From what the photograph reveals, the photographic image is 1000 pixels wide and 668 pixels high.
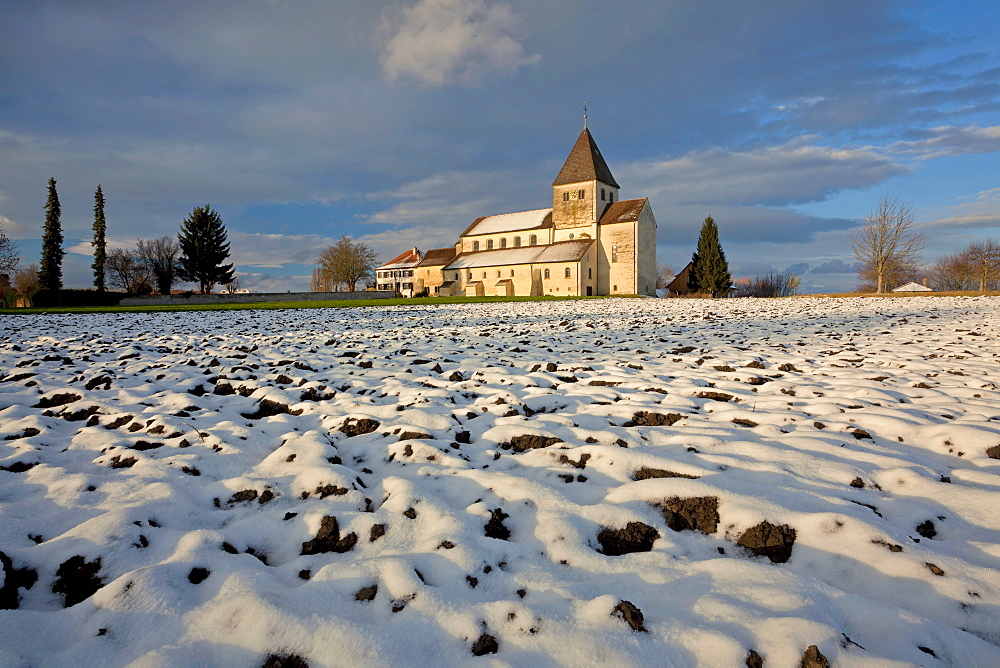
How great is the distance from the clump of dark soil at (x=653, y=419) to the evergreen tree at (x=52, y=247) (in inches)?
2444

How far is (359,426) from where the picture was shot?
3.70 meters

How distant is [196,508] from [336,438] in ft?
3.55

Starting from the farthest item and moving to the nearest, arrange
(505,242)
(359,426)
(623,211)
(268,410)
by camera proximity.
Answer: (505,242) → (623,211) → (268,410) → (359,426)

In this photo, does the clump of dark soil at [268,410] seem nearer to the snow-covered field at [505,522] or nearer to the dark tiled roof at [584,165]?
the snow-covered field at [505,522]

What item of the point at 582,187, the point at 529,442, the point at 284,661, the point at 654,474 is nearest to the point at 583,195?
the point at 582,187

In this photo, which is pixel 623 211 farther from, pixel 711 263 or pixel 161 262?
pixel 161 262

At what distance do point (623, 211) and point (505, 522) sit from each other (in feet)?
173

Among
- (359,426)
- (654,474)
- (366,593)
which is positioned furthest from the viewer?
(359,426)

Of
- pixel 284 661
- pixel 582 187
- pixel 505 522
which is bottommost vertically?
pixel 284 661

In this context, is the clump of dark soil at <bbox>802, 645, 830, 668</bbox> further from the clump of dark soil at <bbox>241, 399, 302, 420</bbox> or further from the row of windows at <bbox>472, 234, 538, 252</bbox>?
the row of windows at <bbox>472, 234, 538, 252</bbox>

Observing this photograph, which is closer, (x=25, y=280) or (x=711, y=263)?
(x=711, y=263)

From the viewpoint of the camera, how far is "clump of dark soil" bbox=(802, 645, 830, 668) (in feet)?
4.76

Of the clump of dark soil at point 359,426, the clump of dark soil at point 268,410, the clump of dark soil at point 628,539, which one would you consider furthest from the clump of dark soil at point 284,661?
A: the clump of dark soil at point 268,410

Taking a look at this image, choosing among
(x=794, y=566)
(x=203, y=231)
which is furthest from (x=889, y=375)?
(x=203, y=231)
